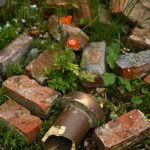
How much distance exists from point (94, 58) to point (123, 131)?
2.61ft

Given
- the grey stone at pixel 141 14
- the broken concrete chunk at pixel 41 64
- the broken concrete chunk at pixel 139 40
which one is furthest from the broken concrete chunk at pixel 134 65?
the broken concrete chunk at pixel 41 64

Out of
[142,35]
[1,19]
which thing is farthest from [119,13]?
[1,19]

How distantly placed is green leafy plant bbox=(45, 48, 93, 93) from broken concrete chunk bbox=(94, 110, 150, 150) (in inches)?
18.4

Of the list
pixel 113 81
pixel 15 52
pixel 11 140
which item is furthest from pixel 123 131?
pixel 15 52

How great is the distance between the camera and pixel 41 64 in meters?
4.24

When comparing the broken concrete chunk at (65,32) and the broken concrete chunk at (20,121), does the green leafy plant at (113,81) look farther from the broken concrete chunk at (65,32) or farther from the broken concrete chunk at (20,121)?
the broken concrete chunk at (20,121)

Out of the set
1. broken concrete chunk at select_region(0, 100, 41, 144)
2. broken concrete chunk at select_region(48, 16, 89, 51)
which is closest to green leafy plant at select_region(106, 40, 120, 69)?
broken concrete chunk at select_region(48, 16, 89, 51)

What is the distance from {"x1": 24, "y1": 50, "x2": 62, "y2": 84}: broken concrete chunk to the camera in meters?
4.15

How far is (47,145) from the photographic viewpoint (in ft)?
12.3

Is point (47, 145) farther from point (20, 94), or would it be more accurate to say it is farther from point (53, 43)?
point (53, 43)

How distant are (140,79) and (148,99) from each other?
0.22 meters

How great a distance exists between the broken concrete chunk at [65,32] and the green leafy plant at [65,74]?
310 millimetres

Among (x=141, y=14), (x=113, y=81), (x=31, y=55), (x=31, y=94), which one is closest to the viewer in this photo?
(x=31, y=94)

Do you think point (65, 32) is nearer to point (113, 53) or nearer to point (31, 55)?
point (31, 55)
